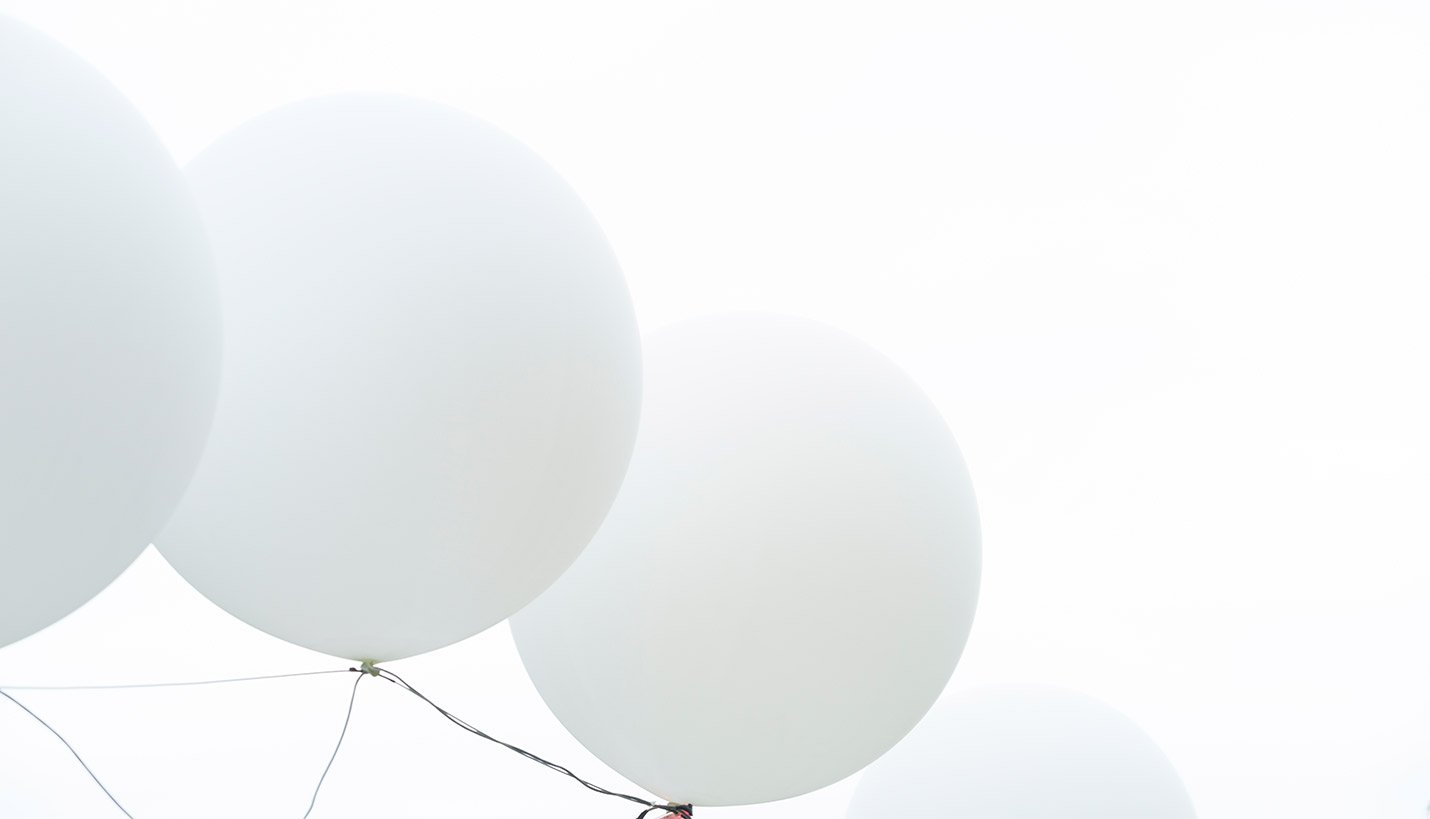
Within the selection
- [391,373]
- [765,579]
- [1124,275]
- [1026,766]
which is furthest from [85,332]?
[1124,275]

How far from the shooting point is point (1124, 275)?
11.3 ft

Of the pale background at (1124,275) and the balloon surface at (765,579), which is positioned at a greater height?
the pale background at (1124,275)

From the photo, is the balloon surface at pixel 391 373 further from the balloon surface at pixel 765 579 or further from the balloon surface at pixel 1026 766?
the balloon surface at pixel 1026 766

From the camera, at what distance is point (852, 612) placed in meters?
1.27

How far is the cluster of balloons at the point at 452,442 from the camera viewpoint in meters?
0.72

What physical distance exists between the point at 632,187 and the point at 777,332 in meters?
2.02

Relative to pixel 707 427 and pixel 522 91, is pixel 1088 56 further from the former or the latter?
pixel 707 427

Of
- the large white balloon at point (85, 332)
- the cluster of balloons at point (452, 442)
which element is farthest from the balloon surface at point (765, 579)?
the large white balloon at point (85, 332)

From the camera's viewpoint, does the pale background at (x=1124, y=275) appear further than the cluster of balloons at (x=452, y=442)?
Yes

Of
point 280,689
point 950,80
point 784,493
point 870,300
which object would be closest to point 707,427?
point 784,493

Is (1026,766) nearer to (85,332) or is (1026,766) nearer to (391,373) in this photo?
(391,373)

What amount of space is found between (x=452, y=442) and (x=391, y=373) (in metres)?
0.09

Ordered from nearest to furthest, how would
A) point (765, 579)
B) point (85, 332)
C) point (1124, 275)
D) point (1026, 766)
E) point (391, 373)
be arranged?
point (85, 332) → point (391, 373) → point (765, 579) → point (1026, 766) → point (1124, 275)

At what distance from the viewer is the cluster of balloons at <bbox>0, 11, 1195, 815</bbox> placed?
725 millimetres
